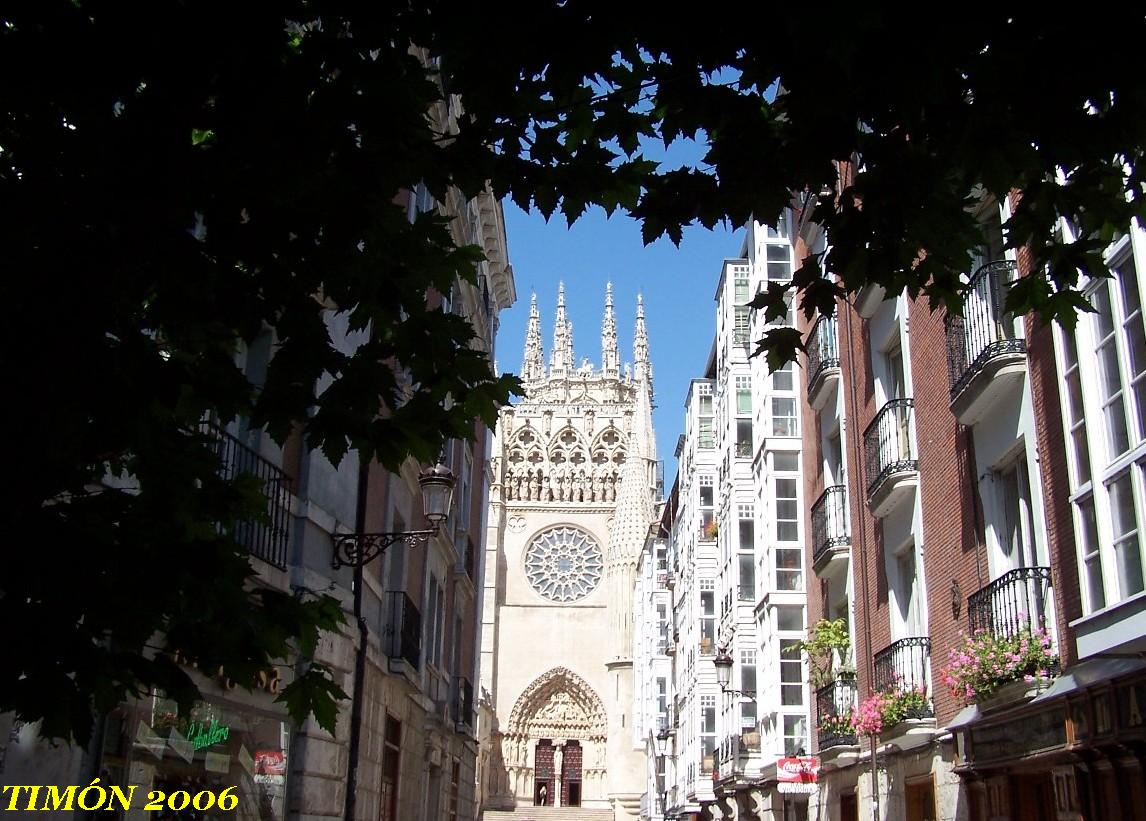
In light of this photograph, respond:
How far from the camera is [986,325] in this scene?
13.0 m

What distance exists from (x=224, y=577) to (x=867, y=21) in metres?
3.21

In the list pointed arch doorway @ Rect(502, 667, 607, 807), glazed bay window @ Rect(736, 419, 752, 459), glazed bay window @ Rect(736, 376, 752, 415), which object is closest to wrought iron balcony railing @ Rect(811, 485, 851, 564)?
glazed bay window @ Rect(736, 376, 752, 415)

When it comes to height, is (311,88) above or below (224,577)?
above

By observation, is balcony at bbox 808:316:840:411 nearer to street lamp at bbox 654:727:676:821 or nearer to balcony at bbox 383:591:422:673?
balcony at bbox 383:591:422:673

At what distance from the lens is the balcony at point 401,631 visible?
680 inches

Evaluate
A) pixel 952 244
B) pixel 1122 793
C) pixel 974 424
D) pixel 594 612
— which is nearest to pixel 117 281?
pixel 952 244

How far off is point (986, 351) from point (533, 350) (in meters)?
75.6

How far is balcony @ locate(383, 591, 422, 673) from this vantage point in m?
17.3

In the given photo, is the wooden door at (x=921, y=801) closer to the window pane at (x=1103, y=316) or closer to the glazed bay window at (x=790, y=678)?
the window pane at (x=1103, y=316)

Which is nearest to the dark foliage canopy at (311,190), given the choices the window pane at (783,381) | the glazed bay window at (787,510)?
the glazed bay window at (787,510)

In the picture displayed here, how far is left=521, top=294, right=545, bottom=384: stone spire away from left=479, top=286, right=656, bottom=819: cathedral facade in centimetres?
468

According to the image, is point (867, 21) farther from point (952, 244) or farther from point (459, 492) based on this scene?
point (459, 492)

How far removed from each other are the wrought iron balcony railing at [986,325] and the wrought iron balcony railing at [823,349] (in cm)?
625

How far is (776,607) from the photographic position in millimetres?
26266
